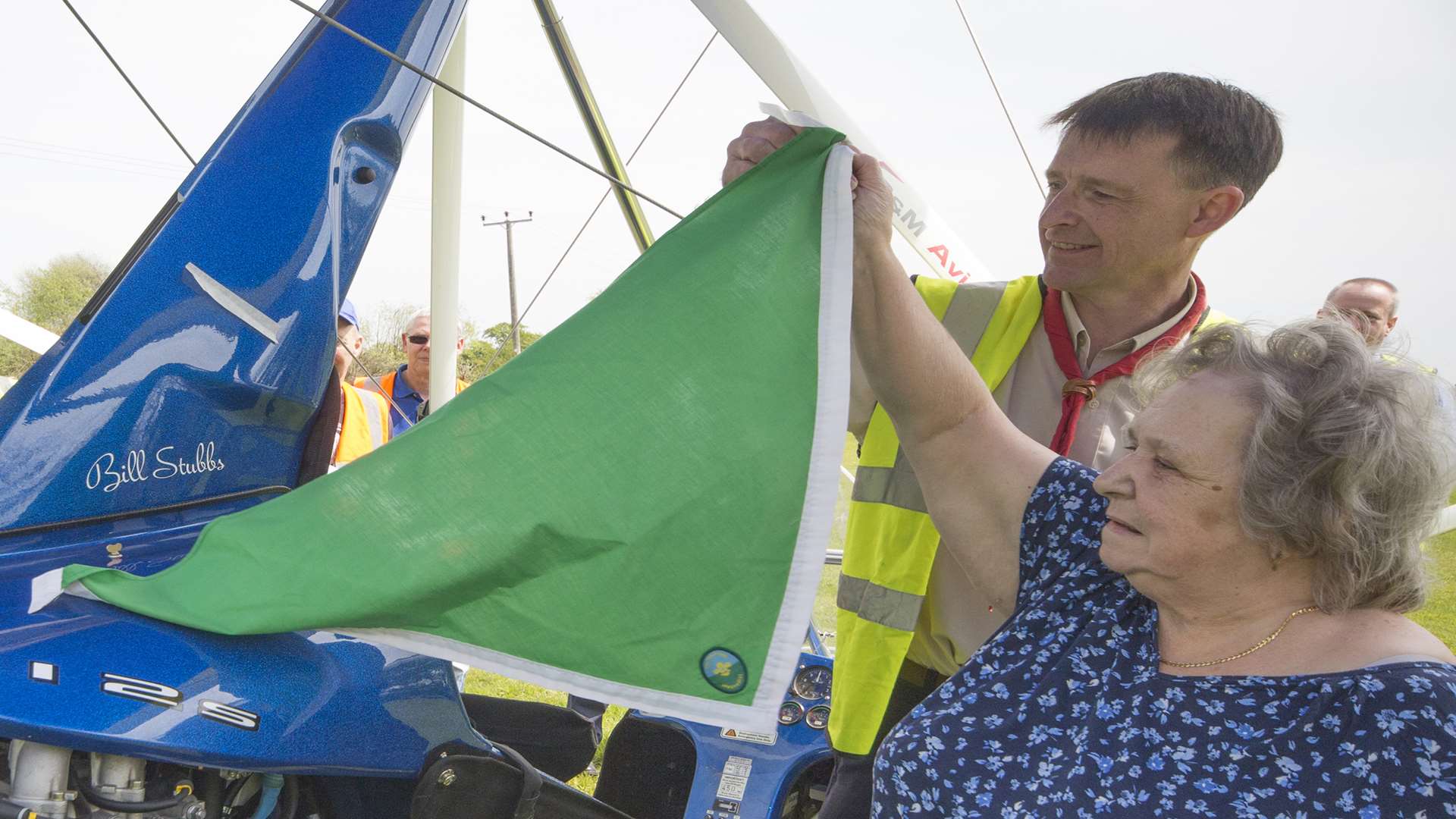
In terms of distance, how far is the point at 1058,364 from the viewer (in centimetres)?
222

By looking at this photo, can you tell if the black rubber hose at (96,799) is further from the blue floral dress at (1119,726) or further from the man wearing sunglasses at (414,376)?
the man wearing sunglasses at (414,376)

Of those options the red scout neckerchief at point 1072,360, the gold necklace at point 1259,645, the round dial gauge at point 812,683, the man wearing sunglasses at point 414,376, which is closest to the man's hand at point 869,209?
the red scout neckerchief at point 1072,360

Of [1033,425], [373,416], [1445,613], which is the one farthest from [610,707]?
[1445,613]

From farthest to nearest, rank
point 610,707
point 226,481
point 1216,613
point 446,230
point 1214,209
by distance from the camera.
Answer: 1. point 610,707
2. point 446,230
3. point 1214,209
4. point 226,481
5. point 1216,613

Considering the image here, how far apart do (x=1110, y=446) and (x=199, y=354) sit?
1.65 m

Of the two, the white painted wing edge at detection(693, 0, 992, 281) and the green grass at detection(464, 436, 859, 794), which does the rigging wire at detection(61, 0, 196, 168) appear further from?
the green grass at detection(464, 436, 859, 794)

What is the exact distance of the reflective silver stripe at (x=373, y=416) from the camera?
5.04 metres

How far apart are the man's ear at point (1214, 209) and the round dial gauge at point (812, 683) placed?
1.59 m

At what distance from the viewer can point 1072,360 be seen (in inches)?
86.6

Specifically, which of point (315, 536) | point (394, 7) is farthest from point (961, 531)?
point (394, 7)

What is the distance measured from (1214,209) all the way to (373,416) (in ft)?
12.6

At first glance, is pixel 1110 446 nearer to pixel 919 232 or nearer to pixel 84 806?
pixel 919 232

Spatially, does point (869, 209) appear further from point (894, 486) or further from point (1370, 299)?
point (1370, 299)

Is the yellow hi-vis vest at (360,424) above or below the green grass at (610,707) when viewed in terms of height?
above
